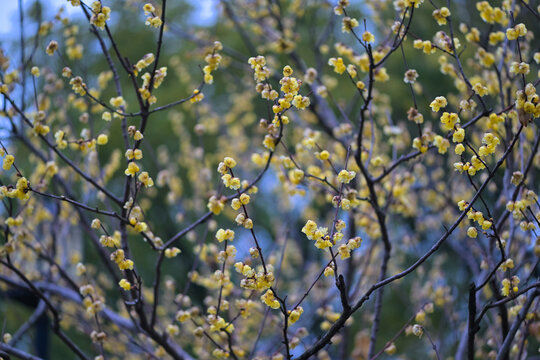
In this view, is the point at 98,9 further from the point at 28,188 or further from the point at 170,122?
the point at 170,122

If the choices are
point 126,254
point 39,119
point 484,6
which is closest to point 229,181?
point 126,254

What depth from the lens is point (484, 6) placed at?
7.43 feet

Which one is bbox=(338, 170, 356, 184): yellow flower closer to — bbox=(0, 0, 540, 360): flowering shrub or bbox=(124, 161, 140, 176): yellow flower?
Result: bbox=(0, 0, 540, 360): flowering shrub

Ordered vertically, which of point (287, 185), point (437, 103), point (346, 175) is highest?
point (287, 185)

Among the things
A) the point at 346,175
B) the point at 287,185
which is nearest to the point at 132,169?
the point at 346,175

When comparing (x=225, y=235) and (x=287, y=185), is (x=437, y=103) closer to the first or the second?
(x=225, y=235)

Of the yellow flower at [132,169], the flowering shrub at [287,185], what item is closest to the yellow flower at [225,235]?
the flowering shrub at [287,185]

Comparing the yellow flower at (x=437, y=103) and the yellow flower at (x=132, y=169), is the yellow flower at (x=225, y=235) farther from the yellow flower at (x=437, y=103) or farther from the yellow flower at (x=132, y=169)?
the yellow flower at (x=437, y=103)

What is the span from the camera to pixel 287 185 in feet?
8.63

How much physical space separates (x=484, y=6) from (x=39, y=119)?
193 centimetres

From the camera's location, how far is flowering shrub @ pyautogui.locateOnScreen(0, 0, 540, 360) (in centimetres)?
186

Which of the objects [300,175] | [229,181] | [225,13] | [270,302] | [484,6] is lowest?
[270,302]

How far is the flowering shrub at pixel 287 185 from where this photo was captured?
1864 millimetres

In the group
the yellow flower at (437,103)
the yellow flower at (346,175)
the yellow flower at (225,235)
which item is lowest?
the yellow flower at (225,235)
